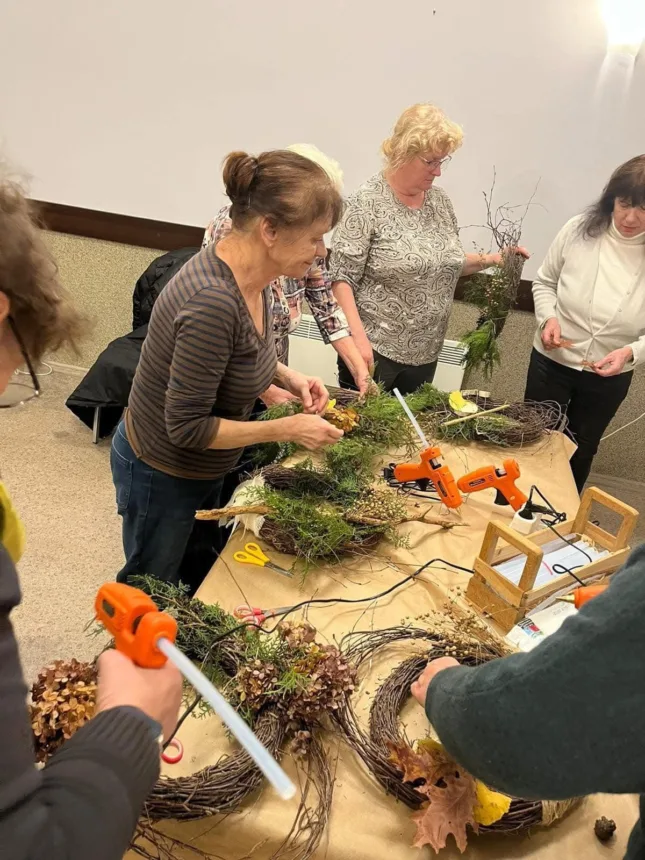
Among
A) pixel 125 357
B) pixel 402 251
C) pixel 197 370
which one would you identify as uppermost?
pixel 402 251

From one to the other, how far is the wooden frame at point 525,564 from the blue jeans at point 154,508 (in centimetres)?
70

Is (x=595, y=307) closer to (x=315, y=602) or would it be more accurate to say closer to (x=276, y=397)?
(x=276, y=397)

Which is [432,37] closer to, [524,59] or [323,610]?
[524,59]

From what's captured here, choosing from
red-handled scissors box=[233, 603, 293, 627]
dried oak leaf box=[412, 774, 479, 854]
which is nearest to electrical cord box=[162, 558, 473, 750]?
red-handled scissors box=[233, 603, 293, 627]

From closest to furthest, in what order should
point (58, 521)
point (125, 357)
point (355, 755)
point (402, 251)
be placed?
point (355, 755)
point (402, 251)
point (58, 521)
point (125, 357)

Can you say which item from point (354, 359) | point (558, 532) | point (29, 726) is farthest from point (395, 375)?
point (29, 726)

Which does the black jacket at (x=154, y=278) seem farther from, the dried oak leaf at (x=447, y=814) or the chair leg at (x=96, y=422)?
the dried oak leaf at (x=447, y=814)

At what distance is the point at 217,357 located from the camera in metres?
1.25

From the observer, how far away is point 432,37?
2.80 m

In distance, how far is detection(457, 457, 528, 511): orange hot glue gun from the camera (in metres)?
1.56

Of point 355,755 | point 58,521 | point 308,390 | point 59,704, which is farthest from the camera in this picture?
point 58,521

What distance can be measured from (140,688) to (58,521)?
2.21 meters

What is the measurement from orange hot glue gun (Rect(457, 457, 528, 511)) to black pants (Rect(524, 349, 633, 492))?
93cm

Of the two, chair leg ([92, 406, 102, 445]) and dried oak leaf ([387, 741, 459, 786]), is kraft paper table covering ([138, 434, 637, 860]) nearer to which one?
dried oak leaf ([387, 741, 459, 786])
